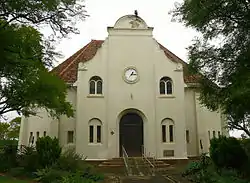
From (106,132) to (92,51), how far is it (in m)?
9.13

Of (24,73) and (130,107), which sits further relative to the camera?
(130,107)

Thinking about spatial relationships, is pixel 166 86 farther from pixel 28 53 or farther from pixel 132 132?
pixel 28 53

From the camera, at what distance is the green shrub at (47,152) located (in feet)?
55.9

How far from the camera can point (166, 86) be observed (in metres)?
25.1

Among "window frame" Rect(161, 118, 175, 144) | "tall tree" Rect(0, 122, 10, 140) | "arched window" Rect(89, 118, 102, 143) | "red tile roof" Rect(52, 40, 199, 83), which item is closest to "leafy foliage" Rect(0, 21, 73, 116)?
"arched window" Rect(89, 118, 102, 143)

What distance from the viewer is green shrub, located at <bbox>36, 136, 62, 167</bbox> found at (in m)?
17.0

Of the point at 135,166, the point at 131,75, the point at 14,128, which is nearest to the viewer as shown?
the point at 135,166

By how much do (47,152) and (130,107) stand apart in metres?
8.63

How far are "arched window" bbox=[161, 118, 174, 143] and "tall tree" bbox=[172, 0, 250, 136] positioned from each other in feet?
26.9

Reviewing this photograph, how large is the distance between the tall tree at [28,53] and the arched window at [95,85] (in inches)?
307

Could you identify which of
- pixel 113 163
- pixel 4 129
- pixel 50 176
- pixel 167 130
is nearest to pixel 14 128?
pixel 4 129

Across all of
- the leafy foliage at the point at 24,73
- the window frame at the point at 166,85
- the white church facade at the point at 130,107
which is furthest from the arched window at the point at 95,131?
the leafy foliage at the point at 24,73

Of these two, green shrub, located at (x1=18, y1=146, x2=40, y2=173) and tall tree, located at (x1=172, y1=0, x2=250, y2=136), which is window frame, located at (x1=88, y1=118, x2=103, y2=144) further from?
tall tree, located at (x1=172, y1=0, x2=250, y2=136)

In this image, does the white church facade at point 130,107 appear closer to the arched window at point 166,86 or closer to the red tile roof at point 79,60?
the arched window at point 166,86
